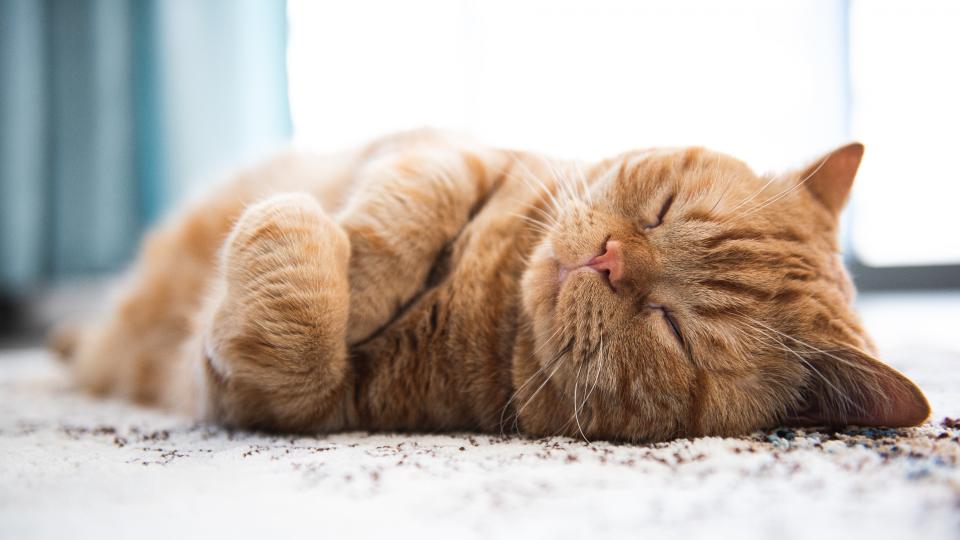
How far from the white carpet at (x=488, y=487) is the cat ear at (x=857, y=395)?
0.04 metres

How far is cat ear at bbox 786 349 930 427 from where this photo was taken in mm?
1074

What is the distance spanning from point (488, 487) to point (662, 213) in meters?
0.66

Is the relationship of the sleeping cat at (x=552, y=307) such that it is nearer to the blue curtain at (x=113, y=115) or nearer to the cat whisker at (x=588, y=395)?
the cat whisker at (x=588, y=395)

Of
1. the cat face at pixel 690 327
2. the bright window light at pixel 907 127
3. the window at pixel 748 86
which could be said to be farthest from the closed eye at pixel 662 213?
the bright window light at pixel 907 127

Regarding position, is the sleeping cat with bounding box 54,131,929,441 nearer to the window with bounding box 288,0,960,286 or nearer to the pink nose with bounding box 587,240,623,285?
the pink nose with bounding box 587,240,623,285

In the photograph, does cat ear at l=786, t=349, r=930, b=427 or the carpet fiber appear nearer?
the carpet fiber

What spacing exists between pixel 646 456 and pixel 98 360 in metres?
1.80

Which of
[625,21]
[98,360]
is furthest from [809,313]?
[625,21]

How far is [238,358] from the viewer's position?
126 cm

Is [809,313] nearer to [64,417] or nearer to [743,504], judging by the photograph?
[743,504]

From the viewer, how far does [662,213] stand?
1312 mm

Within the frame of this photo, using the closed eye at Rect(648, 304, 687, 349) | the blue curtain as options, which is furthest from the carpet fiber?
the blue curtain

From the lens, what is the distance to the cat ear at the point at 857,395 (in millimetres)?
1074

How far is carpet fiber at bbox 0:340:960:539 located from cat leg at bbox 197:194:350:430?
0.29 feet
